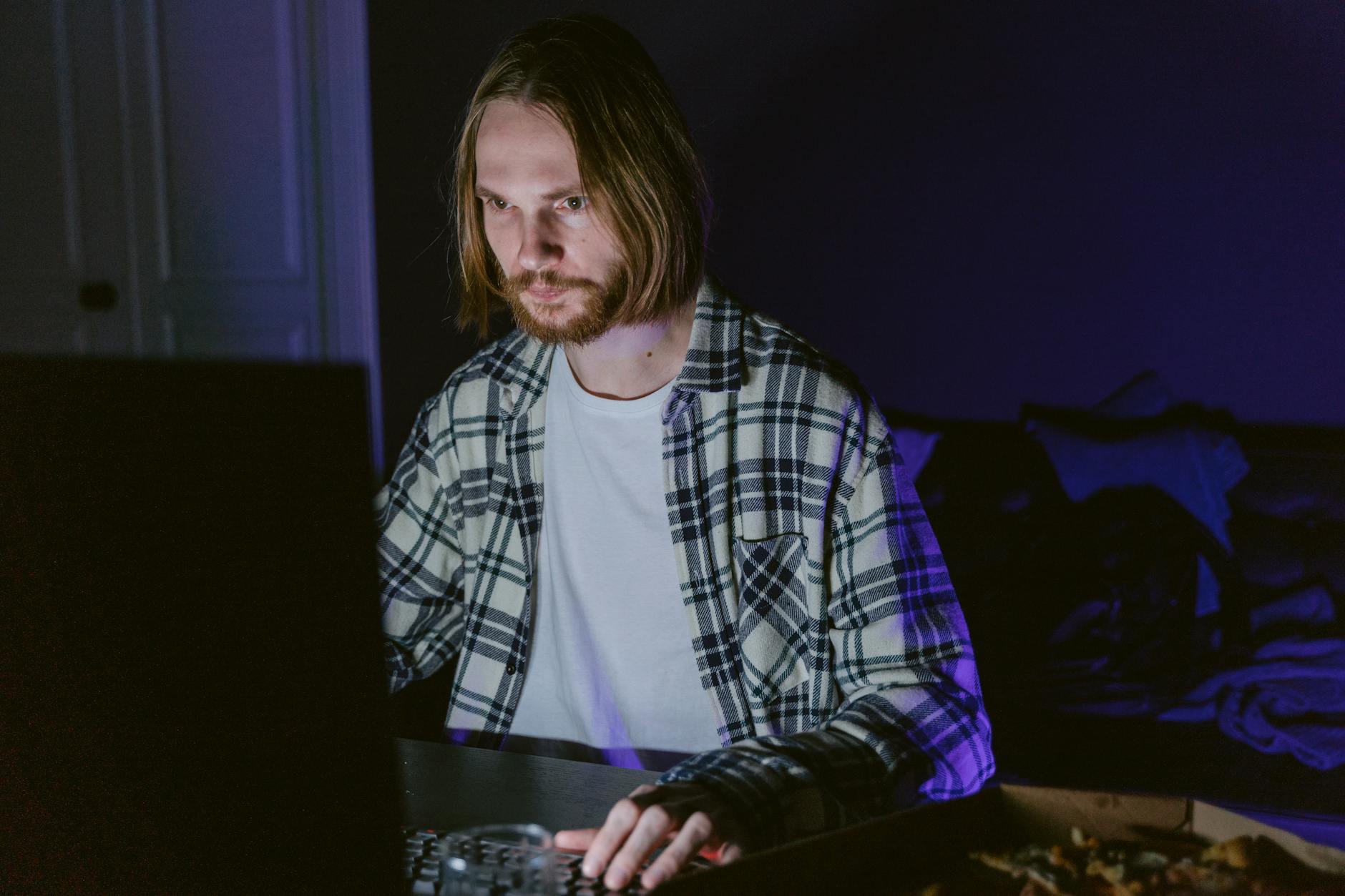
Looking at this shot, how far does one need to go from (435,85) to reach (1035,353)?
6.21ft

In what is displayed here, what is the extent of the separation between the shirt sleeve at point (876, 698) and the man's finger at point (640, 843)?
8cm

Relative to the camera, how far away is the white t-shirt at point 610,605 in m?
1.21

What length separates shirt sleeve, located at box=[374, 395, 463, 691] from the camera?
1313 mm

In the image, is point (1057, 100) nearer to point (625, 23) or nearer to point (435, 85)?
point (625, 23)

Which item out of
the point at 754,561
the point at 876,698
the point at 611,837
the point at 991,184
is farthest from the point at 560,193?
the point at 991,184

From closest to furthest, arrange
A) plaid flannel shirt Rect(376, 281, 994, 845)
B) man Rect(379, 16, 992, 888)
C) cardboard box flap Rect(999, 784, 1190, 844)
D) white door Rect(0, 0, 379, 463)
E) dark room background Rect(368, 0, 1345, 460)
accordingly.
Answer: cardboard box flap Rect(999, 784, 1190, 844) < plaid flannel shirt Rect(376, 281, 994, 845) < man Rect(379, 16, 992, 888) < dark room background Rect(368, 0, 1345, 460) < white door Rect(0, 0, 379, 463)

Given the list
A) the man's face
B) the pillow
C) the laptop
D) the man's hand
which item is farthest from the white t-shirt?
the pillow

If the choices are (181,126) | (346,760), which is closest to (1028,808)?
(346,760)

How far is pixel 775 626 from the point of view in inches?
47.1

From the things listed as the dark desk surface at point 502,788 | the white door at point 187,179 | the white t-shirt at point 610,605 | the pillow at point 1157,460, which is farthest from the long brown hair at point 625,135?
the white door at point 187,179

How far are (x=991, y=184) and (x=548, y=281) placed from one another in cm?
189

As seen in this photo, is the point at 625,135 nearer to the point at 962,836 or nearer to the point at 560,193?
the point at 560,193

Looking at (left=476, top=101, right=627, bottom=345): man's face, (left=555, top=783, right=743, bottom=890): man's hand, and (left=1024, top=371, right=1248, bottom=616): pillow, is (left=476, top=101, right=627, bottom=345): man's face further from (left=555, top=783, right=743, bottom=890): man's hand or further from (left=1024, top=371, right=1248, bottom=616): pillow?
(left=1024, top=371, right=1248, bottom=616): pillow

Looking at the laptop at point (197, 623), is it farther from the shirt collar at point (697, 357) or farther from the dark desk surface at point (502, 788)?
the shirt collar at point (697, 357)
